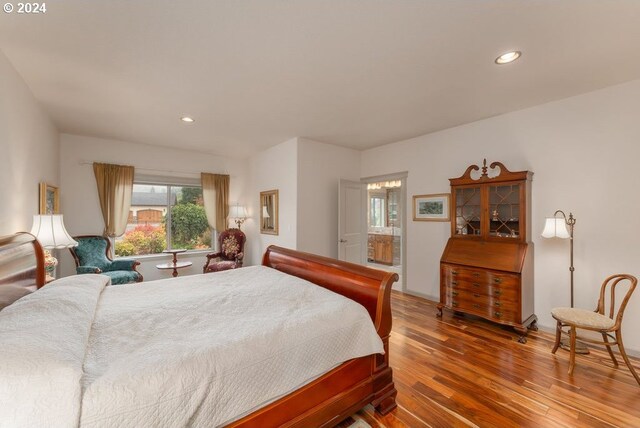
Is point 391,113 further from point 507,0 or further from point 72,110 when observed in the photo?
point 72,110

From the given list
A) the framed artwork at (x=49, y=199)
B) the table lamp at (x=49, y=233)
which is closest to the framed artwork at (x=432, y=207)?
the table lamp at (x=49, y=233)

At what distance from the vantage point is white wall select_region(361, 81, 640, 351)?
2588 mm

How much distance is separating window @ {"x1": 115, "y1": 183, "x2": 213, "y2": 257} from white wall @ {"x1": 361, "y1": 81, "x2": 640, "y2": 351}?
15.8 ft

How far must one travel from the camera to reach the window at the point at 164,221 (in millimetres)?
4809

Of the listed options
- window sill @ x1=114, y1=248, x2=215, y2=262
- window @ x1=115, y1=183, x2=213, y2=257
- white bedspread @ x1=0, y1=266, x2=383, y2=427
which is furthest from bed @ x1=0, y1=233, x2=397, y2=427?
window @ x1=115, y1=183, x2=213, y2=257

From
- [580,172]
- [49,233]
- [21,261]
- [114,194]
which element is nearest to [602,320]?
[580,172]

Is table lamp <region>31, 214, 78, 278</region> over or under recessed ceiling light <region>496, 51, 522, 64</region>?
under

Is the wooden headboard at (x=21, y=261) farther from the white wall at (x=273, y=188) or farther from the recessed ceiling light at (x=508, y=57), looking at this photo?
the recessed ceiling light at (x=508, y=57)

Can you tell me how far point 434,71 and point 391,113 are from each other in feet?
3.23

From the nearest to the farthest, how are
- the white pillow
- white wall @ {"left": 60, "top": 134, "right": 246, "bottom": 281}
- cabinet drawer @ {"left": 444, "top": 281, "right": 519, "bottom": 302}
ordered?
the white pillow < cabinet drawer @ {"left": 444, "top": 281, "right": 519, "bottom": 302} < white wall @ {"left": 60, "top": 134, "right": 246, "bottom": 281}

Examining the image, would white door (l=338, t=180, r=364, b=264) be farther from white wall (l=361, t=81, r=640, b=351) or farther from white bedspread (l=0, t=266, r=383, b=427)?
white bedspread (l=0, t=266, r=383, b=427)

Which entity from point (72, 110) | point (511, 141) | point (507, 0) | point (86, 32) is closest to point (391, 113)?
point (511, 141)

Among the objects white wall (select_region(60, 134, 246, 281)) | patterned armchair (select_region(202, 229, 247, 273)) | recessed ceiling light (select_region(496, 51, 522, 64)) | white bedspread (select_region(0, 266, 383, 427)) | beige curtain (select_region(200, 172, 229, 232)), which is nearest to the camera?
white bedspread (select_region(0, 266, 383, 427))

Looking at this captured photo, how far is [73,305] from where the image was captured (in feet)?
4.88
